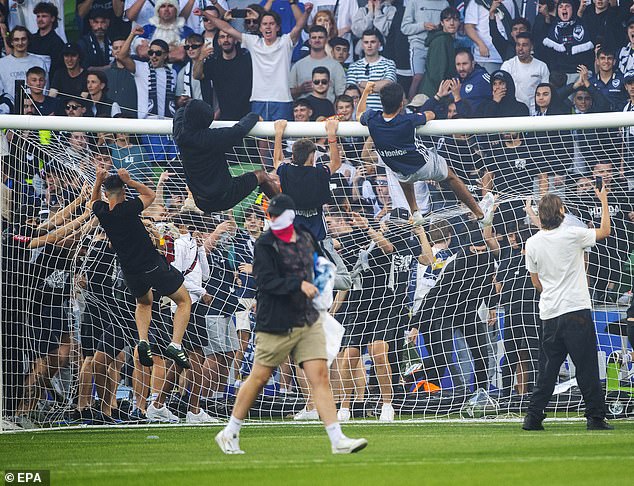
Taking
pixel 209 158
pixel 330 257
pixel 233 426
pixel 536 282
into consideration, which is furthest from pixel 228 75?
pixel 233 426

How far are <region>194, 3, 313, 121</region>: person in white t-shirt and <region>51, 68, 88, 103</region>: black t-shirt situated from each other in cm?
224

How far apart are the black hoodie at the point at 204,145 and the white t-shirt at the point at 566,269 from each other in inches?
139

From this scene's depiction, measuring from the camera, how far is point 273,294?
8164mm

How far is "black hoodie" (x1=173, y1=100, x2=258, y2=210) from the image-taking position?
37.1 ft

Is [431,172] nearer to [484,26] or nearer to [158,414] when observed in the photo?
[158,414]

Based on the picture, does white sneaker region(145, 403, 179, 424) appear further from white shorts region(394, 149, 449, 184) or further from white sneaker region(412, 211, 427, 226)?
white shorts region(394, 149, 449, 184)

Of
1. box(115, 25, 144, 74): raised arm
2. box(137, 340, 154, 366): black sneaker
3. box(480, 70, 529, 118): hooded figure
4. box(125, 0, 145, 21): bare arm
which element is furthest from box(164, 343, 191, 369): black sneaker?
box(125, 0, 145, 21): bare arm

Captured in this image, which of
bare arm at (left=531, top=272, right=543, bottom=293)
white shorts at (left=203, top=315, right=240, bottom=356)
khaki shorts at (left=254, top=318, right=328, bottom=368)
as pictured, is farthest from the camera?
white shorts at (left=203, top=315, right=240, bottom=356)

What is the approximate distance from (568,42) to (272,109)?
184 inches

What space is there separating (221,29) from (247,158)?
4.09 m

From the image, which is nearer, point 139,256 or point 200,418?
point 139,256

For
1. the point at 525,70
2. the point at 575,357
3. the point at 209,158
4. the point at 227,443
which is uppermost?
the point at 525,70

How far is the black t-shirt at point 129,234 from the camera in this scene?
11305mm

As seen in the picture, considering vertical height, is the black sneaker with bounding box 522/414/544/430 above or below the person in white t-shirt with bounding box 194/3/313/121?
below
